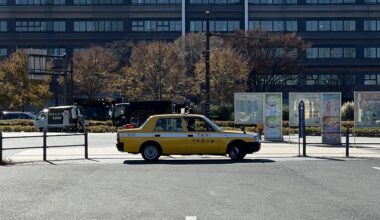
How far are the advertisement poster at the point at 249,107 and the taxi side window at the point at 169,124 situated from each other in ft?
43.0

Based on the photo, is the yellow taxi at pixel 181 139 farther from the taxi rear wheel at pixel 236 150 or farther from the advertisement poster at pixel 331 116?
the advertisement poster at pixel 331 116

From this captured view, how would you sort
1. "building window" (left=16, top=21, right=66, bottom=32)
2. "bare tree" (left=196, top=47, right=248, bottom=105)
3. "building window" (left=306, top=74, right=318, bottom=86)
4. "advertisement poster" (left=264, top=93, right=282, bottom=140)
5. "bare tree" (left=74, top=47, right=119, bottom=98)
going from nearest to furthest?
"advertisement poster" (left=264, top=93, right=282, bottom=140) < "bare tree" (left=196, top=47, right=248, bottom=105) < "bare tree" (left=74, top=47, right=119, bottom=98) < "building window" (left=306, top=74, right=318, bottom=86) < "building window" (left=16, top=21, right=66, bottom=32)

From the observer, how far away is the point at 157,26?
87.0 meters

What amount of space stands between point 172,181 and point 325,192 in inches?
149

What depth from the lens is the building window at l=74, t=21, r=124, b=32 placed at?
287ft

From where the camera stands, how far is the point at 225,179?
610 inches

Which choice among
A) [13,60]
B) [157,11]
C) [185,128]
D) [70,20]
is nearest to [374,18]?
[157,11]

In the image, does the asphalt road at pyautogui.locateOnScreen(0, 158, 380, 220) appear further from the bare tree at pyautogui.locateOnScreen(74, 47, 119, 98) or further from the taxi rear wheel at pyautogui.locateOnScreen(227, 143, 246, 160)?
the bare tree at pyautogui.locateOnScreen(74, 47, 119, 98)

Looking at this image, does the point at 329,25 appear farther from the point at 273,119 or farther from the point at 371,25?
the point at 273,119

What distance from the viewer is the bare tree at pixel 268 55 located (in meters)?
69.2

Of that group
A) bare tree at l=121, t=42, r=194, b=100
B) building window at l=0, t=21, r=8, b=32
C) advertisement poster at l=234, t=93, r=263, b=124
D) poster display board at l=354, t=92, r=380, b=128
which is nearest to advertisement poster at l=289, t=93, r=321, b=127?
advertisement poster at l=234, t=93, r=263, b=124

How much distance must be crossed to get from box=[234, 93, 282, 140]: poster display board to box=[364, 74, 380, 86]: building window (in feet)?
187

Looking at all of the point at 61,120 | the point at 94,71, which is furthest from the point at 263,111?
the point at 94,71

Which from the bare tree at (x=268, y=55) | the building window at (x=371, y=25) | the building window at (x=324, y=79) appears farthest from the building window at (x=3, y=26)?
the building window at (x=371, y=25)
